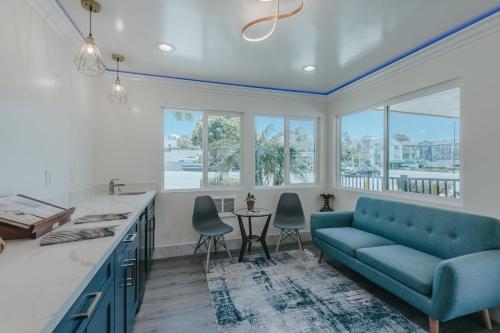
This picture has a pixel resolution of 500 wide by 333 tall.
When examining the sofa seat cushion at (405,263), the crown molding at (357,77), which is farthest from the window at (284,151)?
the sofa seat cushion at (405,263)

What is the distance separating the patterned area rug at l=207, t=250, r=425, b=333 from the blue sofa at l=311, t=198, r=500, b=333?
0.81ft

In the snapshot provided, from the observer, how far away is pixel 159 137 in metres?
3.48

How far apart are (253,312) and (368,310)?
1072 mm

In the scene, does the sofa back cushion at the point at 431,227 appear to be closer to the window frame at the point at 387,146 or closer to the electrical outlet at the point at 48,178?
the window frame at the point at 387,146

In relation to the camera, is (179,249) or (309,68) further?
(179,249)

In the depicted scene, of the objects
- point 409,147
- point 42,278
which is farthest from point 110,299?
point 409,147

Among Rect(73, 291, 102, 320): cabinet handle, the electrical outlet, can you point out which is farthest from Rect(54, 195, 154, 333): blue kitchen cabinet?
the electrical outlet

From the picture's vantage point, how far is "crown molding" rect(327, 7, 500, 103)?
208 cm

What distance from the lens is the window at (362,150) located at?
3.45m

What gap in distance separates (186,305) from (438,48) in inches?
144

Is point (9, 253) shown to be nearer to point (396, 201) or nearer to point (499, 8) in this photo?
point (396, 201)

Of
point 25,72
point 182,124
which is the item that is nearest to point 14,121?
point 25,72

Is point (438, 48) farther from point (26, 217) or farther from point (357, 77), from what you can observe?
point (26, 217)

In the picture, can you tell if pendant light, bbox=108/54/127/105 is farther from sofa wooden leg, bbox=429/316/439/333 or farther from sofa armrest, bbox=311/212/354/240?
sofa wooden leg, bbox=429/316/439/333
